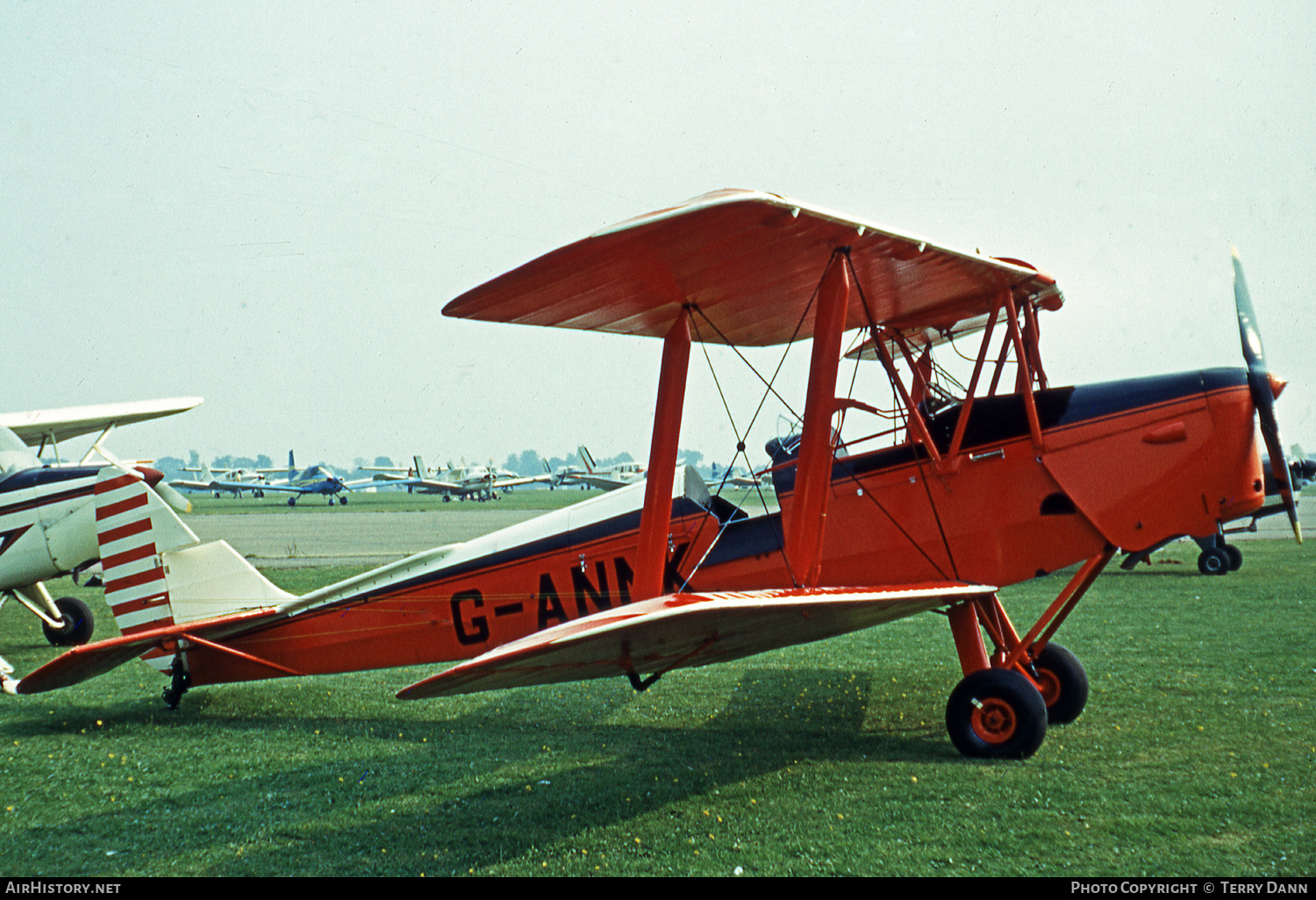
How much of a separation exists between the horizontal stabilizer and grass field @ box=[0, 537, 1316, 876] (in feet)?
1.47

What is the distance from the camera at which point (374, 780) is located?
492cm

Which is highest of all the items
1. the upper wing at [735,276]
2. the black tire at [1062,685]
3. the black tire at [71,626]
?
the upper wing at [735,276]

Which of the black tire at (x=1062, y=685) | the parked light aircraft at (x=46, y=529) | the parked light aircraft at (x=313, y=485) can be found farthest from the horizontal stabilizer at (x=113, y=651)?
the parked light aircraft at (x=313, y=485)

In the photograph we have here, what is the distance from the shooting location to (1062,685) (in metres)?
5.83

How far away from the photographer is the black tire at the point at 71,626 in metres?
10.7

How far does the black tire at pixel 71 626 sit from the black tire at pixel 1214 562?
16388 mm

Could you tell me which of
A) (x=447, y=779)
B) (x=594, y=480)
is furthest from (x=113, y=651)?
(x=594, y=480)

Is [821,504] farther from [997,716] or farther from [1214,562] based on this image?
[1214,562]

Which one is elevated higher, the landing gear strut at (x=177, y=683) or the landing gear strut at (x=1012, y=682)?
the landing gear strut at (x=177, y=683)

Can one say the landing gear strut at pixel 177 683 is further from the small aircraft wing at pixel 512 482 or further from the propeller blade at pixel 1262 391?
the small aircraft wing at pixel 512 482

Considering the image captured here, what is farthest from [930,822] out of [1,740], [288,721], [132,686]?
[132,686]

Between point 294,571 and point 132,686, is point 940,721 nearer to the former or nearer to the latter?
point 132,686

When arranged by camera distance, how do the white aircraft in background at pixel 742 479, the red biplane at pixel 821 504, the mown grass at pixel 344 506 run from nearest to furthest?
the red biplane at pixel 821 504
the white aircraft in background at pixel 742 479
the mown grass at pixel 344 506

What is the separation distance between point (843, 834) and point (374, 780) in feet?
8.75
